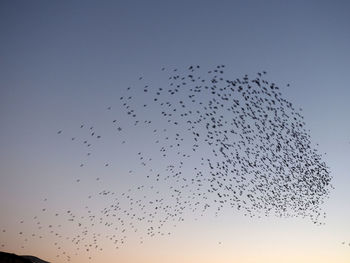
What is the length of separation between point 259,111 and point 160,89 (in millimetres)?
5893

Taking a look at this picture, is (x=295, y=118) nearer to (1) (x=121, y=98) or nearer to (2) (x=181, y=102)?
(2) (x=181, y=102)

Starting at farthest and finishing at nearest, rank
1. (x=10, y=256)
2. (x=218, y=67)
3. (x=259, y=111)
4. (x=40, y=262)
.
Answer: (x=40, y=262), (x=10, y=256), (x=259, y=111), (x=218, y=67)

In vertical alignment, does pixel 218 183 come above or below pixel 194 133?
below

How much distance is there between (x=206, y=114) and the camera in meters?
20.8

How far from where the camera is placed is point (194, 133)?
21781 mm

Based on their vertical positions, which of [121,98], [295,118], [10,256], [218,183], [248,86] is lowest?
[10,256]

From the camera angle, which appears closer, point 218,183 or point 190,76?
point 190,76

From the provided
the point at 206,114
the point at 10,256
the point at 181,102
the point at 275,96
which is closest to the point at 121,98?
the point at 181,102

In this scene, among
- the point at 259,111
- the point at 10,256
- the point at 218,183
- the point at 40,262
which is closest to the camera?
the point at 259,111

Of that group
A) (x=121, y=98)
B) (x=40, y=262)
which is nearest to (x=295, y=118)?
(x=121, y=98)

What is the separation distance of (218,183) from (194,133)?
11.8ft

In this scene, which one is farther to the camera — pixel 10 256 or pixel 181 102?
pixel 10 256

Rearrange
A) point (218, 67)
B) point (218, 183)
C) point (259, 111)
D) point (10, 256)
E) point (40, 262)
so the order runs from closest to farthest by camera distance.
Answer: point (218, 67) < point (259, 111) < point (218, 183) < point (10, 256) < point (40, 262)

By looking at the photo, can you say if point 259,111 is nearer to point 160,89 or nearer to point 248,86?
point 248,86
